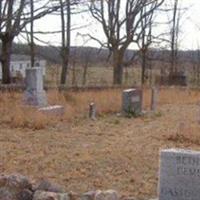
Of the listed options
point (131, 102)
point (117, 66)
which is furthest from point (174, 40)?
point (131, 102)

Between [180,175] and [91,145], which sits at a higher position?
[180,175]

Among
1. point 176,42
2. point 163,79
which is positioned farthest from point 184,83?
point 176,42

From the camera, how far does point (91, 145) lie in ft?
37.8

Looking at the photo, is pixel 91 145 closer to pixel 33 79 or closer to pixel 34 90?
pixel 34 90

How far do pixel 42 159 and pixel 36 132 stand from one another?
353 cm

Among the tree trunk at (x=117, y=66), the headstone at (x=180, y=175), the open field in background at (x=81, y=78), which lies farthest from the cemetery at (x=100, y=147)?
the tree trunk at (x=117, y=66)

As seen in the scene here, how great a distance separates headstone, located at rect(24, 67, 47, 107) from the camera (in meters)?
17.4

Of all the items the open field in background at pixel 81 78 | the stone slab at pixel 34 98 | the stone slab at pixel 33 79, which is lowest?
the open field in background at pixel 81 78

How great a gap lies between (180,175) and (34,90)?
1150cm

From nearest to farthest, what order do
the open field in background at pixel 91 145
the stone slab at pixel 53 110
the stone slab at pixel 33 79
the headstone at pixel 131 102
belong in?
the open field in background at pixel 91 145 → the stone slab at pixel 53 110 → the stone slab at pixel 33 79 → the headstone at pixel 131 102

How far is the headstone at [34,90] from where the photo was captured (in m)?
17.4

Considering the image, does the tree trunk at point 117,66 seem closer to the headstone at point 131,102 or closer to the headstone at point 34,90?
the headstone at point 131,102

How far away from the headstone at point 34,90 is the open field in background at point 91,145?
25.6 inches

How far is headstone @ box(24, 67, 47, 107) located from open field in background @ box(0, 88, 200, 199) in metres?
0.65
